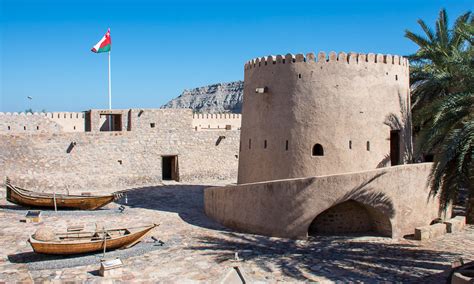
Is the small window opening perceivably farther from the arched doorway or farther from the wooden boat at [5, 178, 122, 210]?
the wooden boat at [5, 178, 122, 210]

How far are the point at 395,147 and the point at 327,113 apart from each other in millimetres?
3192

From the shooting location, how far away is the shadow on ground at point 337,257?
9.29m

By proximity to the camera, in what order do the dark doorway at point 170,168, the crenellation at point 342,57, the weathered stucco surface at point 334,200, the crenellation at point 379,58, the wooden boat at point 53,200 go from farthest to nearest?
the dark doorway at point 170,168 → the wooden boat at point 53,200 → the crenellation at point 379,58 → the crenellation at point 342,57 → the weathered stucco surface at point 334,200

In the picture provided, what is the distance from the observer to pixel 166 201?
17.4 m

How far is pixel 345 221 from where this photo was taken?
42.5ft

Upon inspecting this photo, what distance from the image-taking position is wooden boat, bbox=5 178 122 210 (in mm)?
14539

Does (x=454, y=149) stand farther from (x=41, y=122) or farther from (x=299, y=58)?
(x=41, y=122)

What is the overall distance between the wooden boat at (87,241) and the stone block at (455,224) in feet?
27.2

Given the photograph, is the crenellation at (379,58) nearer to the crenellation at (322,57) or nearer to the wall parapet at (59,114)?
the crenellation at (322,57)

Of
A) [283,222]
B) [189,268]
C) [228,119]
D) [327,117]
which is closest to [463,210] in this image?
[327,117]

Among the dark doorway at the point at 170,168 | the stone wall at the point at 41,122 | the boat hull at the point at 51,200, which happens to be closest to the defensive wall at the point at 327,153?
the boat hull at the point at 51,200

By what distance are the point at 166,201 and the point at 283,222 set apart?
6523 millimetres

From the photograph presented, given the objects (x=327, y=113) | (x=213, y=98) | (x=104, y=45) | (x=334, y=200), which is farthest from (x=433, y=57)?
(x=213, y=98)

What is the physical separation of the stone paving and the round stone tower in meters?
2.40
